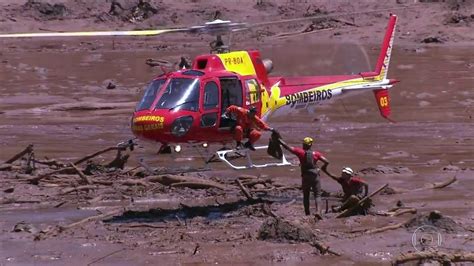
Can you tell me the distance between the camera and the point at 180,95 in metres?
13.5

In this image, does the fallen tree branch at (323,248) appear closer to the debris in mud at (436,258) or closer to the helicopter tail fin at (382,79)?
the debris in mud at (436,258)

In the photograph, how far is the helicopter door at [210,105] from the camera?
13.7 metres

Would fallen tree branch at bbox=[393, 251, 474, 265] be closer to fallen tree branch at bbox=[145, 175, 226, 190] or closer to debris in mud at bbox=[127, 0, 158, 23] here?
fallen tree branch at bbox=[145, 175, 226, 190]

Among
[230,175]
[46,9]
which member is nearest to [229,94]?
[230,175]

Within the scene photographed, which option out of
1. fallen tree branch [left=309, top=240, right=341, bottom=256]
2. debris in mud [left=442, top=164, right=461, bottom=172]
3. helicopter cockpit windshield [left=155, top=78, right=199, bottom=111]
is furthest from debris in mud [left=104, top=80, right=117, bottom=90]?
fallen tree branch [left=309, top=240, right=341, bottom=256]

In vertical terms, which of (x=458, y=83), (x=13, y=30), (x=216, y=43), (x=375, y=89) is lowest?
(x=13, y=30)

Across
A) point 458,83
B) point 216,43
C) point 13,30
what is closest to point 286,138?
point 216,43

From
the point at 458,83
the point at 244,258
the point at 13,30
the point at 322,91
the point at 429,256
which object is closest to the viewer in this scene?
the point at 429,256

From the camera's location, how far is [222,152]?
45.8ft

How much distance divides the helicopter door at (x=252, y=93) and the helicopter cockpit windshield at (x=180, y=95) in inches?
44.2

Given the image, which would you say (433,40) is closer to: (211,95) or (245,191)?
(245,191)

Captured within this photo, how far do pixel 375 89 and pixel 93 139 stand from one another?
627 centimetres

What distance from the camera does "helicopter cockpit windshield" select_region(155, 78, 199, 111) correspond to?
13.4 meters

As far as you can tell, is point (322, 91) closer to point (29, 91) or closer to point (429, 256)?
point (429, 256)
